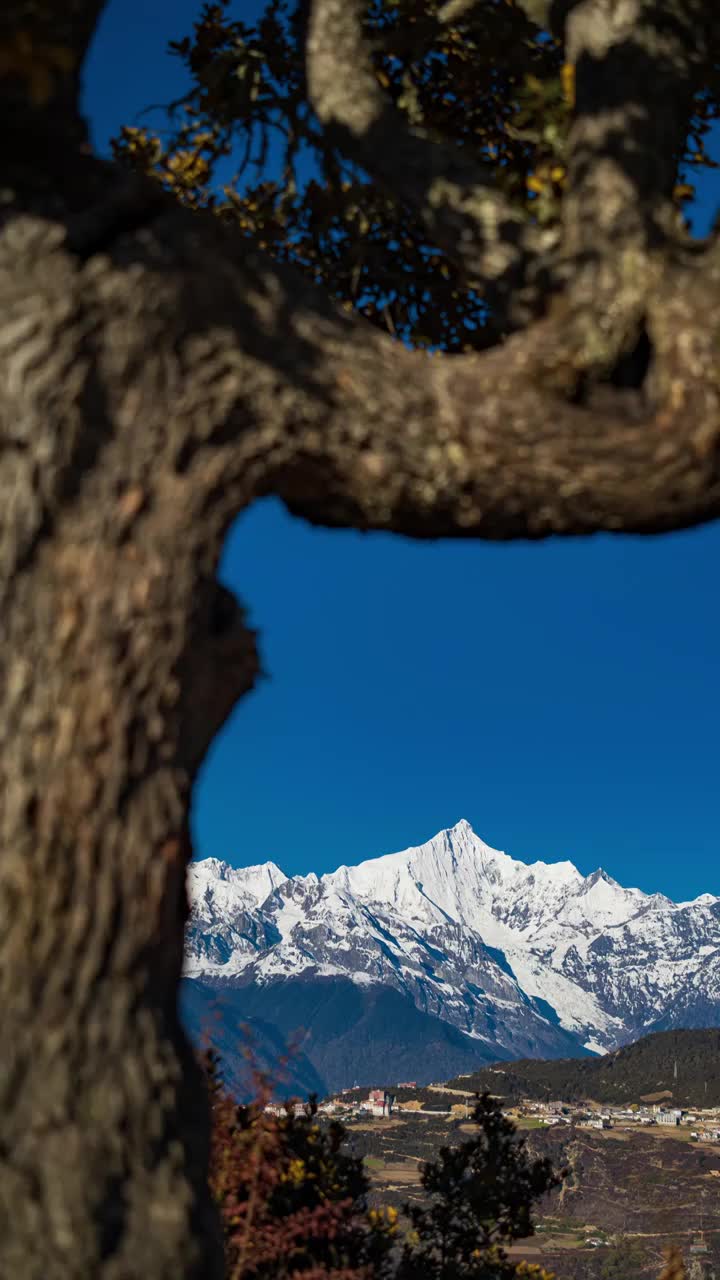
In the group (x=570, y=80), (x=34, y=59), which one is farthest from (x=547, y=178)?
(x=34, y=59)

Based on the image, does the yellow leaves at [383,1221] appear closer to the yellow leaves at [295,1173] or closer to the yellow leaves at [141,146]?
the yellow leaves at [295,1173]

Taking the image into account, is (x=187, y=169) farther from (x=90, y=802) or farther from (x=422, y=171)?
(x=90, y=802)

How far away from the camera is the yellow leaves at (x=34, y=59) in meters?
4.20

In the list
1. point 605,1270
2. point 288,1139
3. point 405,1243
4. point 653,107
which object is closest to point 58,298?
point 653,107

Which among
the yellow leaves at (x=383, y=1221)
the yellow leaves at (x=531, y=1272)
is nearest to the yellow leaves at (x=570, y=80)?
the yellow leaves at (x=383, y=1221)

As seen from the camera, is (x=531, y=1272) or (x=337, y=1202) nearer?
(x=337, y=1202)

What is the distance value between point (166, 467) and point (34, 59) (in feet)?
5.48

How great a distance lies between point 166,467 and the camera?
4.33 metres

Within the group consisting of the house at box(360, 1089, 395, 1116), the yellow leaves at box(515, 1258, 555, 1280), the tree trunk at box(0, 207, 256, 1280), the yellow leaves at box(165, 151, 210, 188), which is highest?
the yellow leaves at box(165, 151, 210, 188)

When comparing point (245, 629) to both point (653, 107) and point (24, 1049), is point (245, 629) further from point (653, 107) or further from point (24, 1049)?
point (653, 107)

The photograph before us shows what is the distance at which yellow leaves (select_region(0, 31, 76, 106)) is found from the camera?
13.8 feet

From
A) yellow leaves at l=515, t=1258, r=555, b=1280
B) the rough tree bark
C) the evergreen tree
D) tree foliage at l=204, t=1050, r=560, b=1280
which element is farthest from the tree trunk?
yellow leaves at l=515, t=1258, r=555, b=1280

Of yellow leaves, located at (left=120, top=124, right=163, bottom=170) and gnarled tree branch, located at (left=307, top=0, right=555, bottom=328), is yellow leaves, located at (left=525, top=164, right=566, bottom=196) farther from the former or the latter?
yellow leaves, located at (left=120, top=124, right=163, bottom=170)

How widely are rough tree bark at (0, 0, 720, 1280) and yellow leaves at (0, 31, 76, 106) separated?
1 cm
